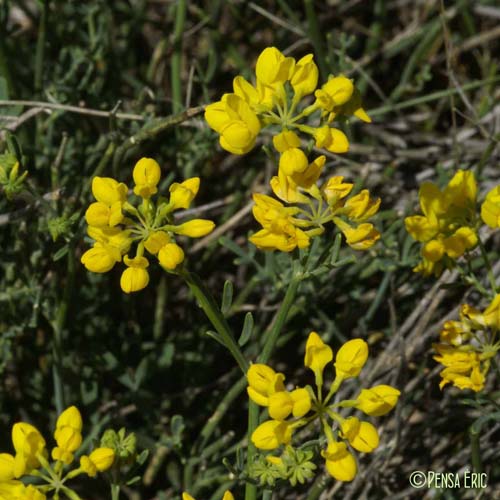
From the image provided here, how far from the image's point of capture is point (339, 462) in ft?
6.80

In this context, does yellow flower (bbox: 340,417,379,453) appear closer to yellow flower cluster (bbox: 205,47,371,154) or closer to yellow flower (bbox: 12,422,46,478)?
yellow flower cluster (bbox: 205,47,371,154)

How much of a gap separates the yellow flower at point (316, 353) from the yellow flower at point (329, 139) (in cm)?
46

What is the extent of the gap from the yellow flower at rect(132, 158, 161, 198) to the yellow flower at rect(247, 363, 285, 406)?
19.7 inches

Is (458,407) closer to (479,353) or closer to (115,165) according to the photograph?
(479,353)

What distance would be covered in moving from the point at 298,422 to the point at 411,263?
4.11 feet

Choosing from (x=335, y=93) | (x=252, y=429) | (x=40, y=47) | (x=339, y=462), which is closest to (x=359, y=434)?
(x=339, y=462)

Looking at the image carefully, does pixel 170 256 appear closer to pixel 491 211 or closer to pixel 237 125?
pixel 237 125

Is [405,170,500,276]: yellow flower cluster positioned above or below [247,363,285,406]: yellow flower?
above

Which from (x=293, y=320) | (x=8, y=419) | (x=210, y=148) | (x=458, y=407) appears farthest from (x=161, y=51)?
(x=458, y=407)

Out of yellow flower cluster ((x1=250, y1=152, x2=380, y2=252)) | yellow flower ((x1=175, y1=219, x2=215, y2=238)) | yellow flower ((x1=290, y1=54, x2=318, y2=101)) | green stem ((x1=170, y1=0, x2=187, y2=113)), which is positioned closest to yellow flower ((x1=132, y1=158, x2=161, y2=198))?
yellow flower ((x1=175, y1=219, x2=215, y2=238))

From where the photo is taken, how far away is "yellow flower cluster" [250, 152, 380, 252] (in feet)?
7.00

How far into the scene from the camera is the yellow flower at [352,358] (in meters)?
2.18

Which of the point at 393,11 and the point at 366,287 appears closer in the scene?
the point at 366,287

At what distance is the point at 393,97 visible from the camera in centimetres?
397
